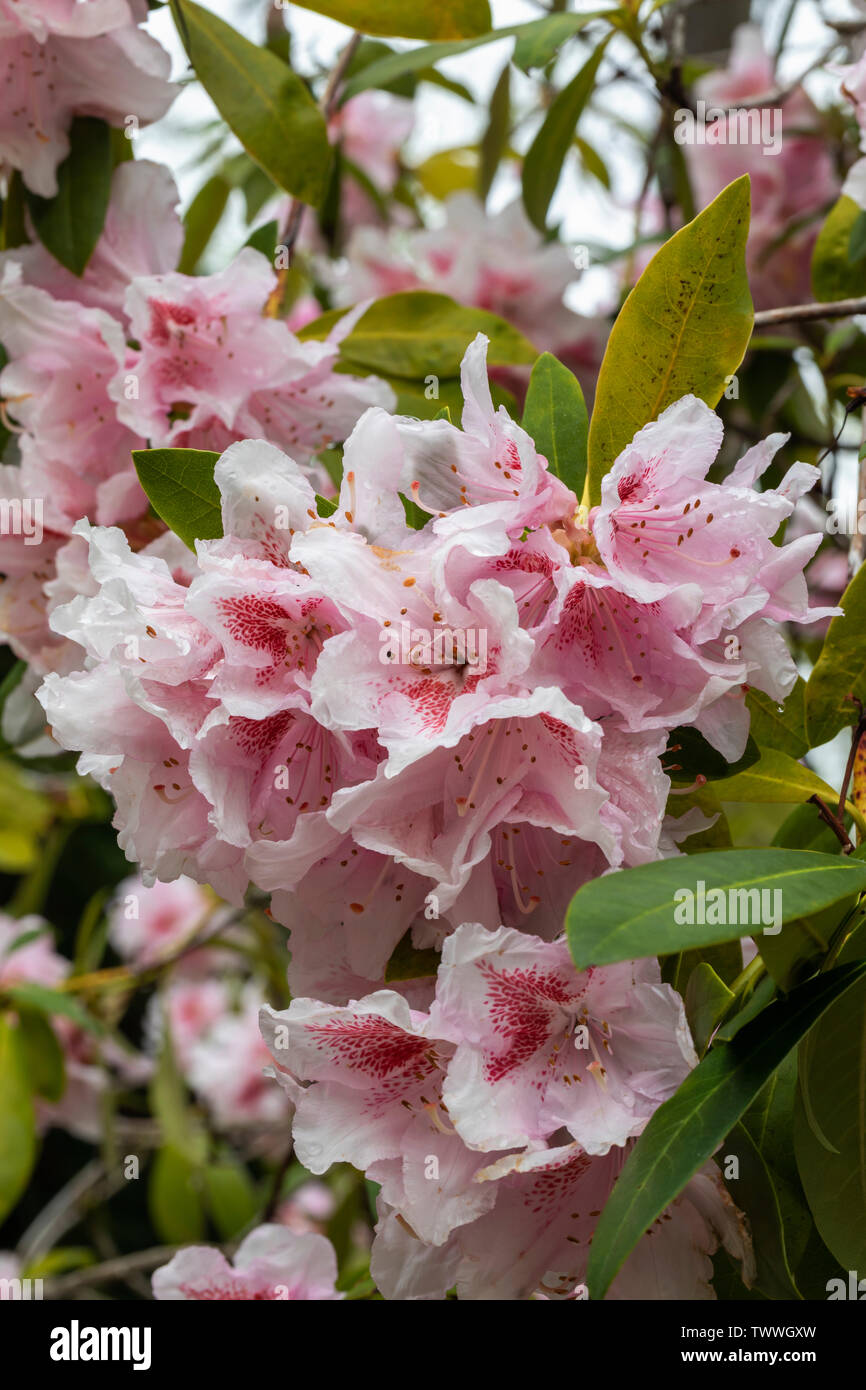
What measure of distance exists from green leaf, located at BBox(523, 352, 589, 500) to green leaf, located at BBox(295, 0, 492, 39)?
16.1 inches

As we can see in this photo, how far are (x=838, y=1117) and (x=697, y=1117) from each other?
0.40 feet

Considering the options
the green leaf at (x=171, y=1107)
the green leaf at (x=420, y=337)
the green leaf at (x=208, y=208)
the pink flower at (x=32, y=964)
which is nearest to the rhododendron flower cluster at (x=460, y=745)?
the green leaf at (x=420, y=337)

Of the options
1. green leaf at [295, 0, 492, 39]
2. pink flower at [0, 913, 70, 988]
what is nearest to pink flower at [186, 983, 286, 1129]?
pink flower at [0, 913, 70, 988]

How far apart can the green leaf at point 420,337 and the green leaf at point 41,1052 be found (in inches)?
44.2

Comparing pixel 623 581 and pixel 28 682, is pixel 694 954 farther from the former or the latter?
pixel 28 682

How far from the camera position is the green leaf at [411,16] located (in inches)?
37.5

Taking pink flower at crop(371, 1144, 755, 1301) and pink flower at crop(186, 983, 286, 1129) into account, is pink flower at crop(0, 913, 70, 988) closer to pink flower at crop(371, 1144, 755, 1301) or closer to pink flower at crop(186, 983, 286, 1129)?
pink flower at crop(186, 983, 286, 1129)

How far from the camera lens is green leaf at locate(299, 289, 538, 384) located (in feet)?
3.51

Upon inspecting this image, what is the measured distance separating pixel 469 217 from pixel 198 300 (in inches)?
24.9

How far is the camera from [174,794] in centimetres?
63

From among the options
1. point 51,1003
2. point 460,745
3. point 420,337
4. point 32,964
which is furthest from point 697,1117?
point 32,964

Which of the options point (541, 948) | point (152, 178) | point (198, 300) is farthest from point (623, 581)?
point (152, 178)

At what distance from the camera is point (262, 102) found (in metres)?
1.03

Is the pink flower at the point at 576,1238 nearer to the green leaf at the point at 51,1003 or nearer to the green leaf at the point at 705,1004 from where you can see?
the green leaf at the point at 705,1004
